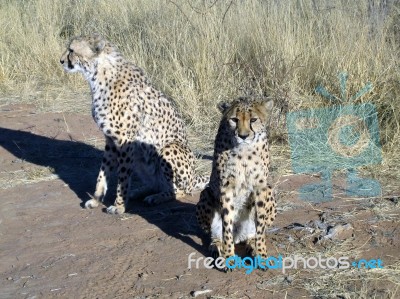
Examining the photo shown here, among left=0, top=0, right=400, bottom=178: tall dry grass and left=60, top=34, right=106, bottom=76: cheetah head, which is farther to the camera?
left=0, top=0, right=400, bottom=178: tall dry grass

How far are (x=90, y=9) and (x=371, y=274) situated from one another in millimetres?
7241

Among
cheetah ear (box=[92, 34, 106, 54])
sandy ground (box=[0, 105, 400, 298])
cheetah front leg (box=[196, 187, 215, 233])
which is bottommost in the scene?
sandy ground (box=[0, 105, 400, 298])

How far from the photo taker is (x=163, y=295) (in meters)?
3.75

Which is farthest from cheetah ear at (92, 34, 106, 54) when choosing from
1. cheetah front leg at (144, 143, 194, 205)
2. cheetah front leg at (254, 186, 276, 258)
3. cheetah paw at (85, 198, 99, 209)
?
cheetah front leg at (254, 186, 276, 258)

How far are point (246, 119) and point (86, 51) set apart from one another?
1.92 m

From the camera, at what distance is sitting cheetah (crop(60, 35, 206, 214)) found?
17.2 ft

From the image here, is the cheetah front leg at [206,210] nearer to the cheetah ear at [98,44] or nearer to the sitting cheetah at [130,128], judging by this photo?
the sitting cheetah at [130,128]

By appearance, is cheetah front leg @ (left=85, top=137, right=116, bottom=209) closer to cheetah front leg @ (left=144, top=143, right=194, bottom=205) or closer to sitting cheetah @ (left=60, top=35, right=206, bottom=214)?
sitting cheetah @ (left=60, top=35, right=206, bottom=214)

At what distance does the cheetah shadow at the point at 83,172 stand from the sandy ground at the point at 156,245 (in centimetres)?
1

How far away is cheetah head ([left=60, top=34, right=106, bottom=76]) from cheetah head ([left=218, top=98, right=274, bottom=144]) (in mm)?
1673

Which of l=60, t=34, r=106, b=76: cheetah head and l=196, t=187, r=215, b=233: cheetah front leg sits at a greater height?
l=60, t=34, r=106, b=76: cheetah head

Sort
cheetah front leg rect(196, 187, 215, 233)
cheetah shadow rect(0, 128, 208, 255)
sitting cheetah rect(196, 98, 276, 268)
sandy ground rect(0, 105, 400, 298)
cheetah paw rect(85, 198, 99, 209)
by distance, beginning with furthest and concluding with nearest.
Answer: cheetah paw rect(85, 198, 99, 209), cheetah shadow rect(0, 128, 208, 255), cheetah front leg rect(196, 187, 215, 233), sitting cheetah rect(196, 98, 276, 268), sandy ground rect(0, 105, 400, 298)

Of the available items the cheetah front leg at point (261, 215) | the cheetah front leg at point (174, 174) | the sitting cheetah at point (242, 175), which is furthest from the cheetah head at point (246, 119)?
the cheetah front leg at point (174, 174)

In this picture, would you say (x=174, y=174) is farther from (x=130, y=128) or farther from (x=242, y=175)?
(x=242, y=175)
